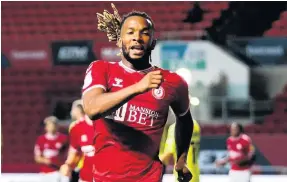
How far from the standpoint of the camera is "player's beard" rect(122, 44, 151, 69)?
330cm

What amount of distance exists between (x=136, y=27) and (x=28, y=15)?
563 inches

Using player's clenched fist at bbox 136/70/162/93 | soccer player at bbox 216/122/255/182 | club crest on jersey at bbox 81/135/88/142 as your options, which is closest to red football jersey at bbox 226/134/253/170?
soccer player at bbox 216/122/255/182

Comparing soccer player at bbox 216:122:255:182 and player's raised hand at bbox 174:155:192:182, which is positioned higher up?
player's raised hand at bbox 174:155:192:182

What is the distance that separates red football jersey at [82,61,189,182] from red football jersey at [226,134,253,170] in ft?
27.1

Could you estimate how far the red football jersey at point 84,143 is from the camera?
307 inches

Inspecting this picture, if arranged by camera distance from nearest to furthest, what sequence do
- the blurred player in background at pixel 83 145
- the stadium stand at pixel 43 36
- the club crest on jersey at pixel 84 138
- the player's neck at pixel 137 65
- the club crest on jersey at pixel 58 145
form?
1. the player's neck at pixel 137 65
2. the blurred player in background at pixel 83 145
3. the club crest on jersey at pixel 84 138
4. the club crest on jersey at pixel 58 145
5. the stadium stand at pixel 43 36

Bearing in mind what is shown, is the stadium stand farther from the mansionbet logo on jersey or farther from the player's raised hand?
the mansionbet logo on jersey

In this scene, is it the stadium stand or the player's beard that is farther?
the stadium stand

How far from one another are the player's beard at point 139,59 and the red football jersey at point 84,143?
14.4 ft

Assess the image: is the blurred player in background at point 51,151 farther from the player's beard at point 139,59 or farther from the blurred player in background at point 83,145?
the player's beard at point 139,59

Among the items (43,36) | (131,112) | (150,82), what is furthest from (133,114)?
(43,36)

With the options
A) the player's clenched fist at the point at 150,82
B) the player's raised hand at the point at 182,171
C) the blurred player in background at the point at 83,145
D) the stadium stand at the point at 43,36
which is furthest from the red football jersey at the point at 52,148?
the player's clenched fist at the point at 150,82

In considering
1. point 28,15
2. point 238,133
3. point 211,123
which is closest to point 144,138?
point 238,133

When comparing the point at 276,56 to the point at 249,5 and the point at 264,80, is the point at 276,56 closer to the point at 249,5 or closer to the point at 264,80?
the point at 264,80
